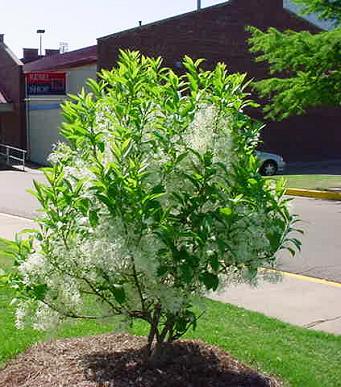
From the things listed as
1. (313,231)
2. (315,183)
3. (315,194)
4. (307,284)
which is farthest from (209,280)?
(315,183)

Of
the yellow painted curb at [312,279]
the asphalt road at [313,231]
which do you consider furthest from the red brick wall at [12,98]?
the yellow painted curb at [312,279]

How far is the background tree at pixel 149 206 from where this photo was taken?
348 centimetres

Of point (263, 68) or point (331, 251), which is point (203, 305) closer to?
point (331, 251)

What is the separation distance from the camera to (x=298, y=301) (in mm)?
7023

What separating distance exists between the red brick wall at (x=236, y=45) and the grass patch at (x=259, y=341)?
2494 centimetres

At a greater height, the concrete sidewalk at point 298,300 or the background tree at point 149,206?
the background tree at point 149,206

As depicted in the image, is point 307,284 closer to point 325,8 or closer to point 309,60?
point 309,60

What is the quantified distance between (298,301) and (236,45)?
27.9 m

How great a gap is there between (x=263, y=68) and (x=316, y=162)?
578cm

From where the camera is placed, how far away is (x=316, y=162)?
35750mm

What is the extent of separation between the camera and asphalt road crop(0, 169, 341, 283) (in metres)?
8.96

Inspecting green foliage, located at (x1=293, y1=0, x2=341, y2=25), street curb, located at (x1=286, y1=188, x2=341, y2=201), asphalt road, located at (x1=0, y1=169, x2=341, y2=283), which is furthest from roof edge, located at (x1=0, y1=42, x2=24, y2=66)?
street curb, located at (x1=286, y1=188, x2=341, y2=201)

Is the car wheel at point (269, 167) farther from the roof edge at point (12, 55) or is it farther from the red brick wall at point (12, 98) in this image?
the roof edge at point (12, 55)

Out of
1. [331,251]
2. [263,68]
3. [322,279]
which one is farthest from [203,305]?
[263,68]
